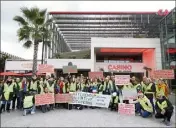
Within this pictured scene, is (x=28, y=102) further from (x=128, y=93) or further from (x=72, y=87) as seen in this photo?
(x=128, y=93)

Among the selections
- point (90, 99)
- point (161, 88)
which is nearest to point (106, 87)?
point (90, 99)

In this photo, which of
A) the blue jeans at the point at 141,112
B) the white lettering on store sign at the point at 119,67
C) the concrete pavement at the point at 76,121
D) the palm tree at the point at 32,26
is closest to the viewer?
the concrete pavement at the point at 76,121

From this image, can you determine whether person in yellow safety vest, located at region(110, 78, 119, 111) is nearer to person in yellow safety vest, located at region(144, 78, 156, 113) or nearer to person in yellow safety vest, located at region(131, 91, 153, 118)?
person in yellow safety vest, located at region(131, 91, 153, 118)

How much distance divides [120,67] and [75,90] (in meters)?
16.8

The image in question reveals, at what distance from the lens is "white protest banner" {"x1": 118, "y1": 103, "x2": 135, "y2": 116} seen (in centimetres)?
939

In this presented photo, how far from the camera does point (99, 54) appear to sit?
31625mm

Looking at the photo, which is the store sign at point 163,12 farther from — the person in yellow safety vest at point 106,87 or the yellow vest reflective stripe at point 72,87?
the yellow vest reflective stripe at point 72,87

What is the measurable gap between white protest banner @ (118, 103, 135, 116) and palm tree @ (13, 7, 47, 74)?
998 centimetres

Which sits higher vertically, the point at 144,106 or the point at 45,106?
the point at 144,106

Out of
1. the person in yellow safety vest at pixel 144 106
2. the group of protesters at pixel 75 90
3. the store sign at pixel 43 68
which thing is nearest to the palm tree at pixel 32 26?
the store sign at pixel 43 68

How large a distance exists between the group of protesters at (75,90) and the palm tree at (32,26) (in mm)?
6601

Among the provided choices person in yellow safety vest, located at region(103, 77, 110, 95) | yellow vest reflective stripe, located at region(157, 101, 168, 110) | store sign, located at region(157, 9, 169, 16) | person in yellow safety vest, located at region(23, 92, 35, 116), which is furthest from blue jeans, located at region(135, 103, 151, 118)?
store sign, located at region(157, 9, 169, 16)

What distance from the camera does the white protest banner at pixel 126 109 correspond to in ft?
30.8

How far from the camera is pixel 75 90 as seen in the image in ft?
36.2
